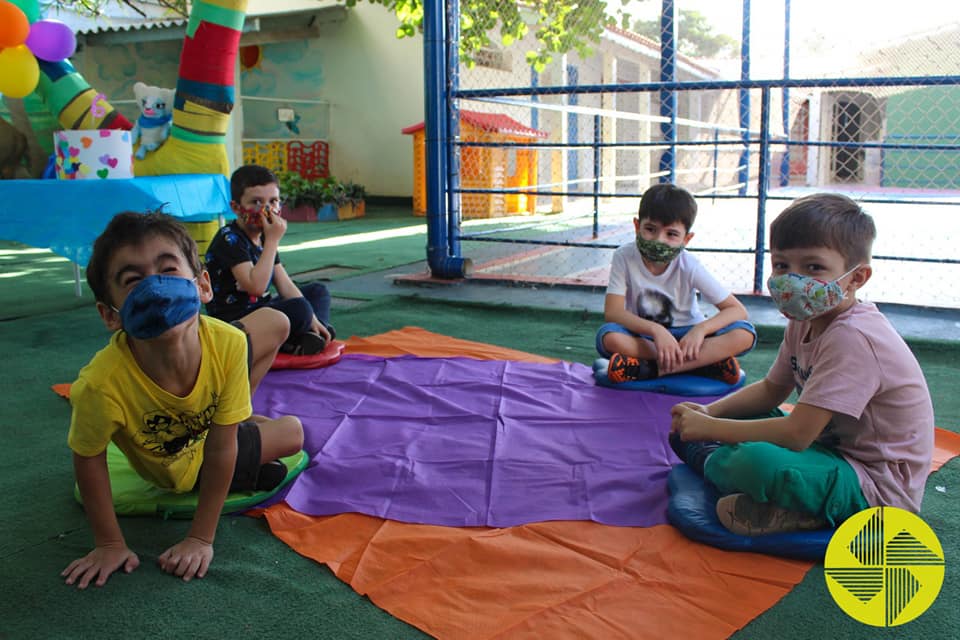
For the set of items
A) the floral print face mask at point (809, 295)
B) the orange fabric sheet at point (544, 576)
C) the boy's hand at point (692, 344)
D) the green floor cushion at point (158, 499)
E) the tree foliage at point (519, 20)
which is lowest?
the orange fabric sheet at point (544, 576)

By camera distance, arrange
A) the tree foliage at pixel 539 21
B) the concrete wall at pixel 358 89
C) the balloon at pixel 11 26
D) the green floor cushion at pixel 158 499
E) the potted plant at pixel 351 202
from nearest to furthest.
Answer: the green floor cushion at pixel 158 499
the balloon at pixel 11 26
the tree foliage at pixel 539 21
the potted plant at pixel 351 202
the concrete wall at pixel 358 89

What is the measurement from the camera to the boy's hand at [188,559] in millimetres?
1741

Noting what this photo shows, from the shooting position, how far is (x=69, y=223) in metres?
4.00

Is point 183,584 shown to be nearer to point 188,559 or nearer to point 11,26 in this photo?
point 188,559

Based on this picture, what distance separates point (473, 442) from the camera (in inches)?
100.0

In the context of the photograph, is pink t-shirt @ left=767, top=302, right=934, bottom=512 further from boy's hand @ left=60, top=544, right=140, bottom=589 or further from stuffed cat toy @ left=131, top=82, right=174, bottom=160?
stuffed cat toy @ left=131, top=82, right=174, bottom=160

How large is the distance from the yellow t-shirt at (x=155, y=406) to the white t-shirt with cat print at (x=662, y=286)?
1756mm

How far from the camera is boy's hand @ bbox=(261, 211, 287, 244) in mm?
3199

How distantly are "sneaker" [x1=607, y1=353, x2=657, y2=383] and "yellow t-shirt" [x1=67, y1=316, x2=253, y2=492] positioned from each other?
1608 mm

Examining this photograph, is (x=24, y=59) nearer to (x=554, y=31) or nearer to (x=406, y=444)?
(x=406, y=444)

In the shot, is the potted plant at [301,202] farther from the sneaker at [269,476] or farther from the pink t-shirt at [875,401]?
the pink t-shirt at [875,401]

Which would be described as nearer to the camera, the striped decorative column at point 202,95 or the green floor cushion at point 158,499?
the green floor cushion at point 158,499
